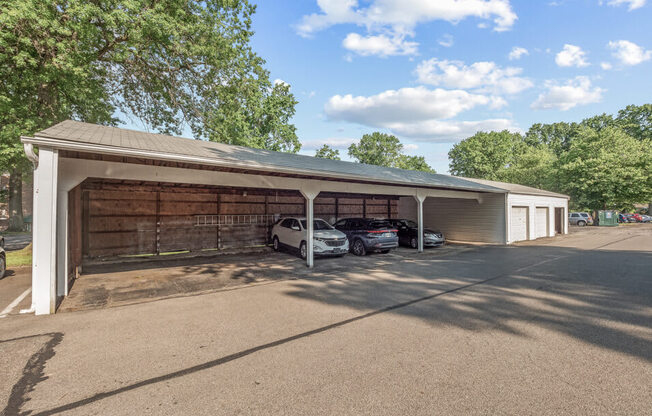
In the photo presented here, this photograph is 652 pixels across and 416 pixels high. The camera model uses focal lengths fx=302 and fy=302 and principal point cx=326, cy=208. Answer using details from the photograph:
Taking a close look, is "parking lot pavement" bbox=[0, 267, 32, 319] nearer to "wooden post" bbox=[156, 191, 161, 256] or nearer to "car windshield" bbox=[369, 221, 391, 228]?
"wooden post" bbox=[156, 191, 161, 256]

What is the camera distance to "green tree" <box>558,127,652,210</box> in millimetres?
28531

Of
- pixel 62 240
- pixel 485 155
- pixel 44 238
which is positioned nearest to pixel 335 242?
pixel 62 240

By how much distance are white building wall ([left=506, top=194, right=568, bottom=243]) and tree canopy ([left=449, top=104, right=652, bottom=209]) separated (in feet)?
34.5

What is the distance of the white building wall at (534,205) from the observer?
56.0 ft

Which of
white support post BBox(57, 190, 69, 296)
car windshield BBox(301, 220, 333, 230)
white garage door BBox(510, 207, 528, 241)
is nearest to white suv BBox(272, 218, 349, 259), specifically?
car windshield BBox(301, 220, 333, 230)

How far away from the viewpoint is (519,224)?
18.2 meters

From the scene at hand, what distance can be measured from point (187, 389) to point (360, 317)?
286 centimetres

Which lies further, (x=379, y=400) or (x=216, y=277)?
(x=216, y=277)

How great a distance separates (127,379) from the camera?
321 centimetres

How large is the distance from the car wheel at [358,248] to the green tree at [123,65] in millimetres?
9378

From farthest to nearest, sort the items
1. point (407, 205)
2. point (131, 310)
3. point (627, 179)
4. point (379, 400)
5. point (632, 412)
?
point (627, 179) → point (407, 205) → point (131, 310) → point (379, 400) → point (632, 412)

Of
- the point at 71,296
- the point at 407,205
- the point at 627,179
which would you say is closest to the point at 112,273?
the point at 71,296

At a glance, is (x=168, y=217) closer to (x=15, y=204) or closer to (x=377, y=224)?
(x=377, y=224)

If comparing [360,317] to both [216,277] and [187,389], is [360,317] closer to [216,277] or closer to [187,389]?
[187,389]
